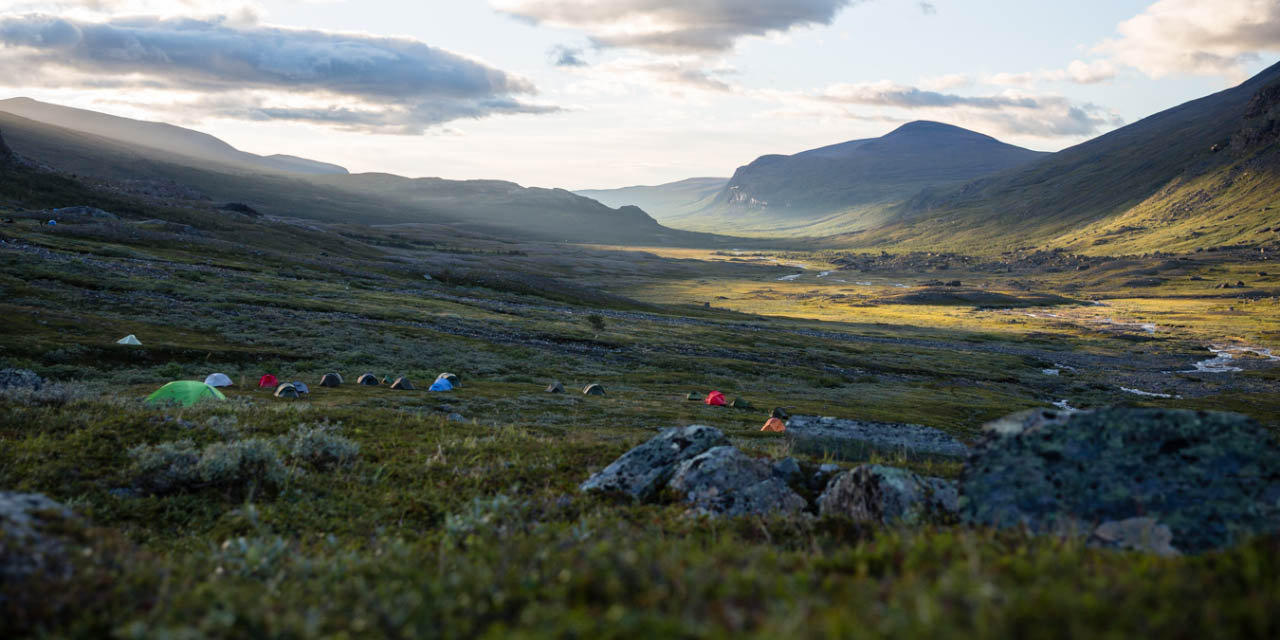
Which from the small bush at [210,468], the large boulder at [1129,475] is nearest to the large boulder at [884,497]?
the large boulder at [1129,475]

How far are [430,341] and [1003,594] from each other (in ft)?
186

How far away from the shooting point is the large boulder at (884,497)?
1208 centimetres

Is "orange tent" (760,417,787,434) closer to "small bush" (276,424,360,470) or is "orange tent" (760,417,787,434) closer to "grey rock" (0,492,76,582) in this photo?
"small bush" (276,424,360,470)

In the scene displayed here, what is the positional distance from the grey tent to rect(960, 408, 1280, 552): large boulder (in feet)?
95.7

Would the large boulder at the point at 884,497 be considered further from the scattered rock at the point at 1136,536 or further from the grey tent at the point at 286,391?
the grey tent at the point at 286,391

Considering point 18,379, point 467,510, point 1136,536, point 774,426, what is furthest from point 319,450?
point 774,426

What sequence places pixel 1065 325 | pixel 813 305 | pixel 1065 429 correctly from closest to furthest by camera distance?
pixel 1065 429 → pixel 1065 325 → pixel 813 305

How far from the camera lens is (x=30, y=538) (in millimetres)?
7254

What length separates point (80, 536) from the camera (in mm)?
7973

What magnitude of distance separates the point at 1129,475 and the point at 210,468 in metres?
15.5

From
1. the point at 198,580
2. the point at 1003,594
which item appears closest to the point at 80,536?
the point at 198,580

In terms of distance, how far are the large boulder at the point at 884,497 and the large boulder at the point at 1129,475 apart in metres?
1.47

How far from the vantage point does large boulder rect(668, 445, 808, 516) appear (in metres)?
12.8

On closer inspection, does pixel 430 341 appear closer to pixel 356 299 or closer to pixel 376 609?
pixel 356 299
